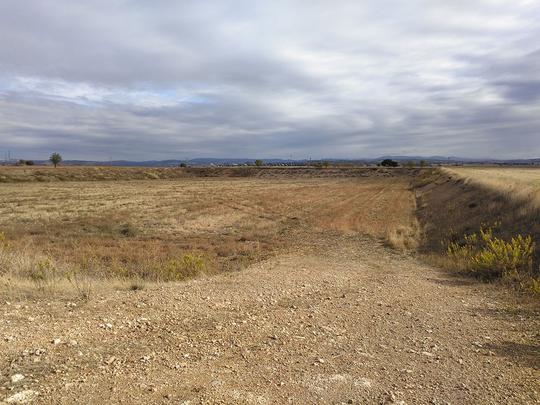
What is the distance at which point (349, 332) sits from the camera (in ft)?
21.1

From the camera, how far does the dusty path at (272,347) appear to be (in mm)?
4566

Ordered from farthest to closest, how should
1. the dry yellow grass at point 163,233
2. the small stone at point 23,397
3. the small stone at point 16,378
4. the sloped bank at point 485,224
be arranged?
the sloped bank at point 485,224
the dry yellow grass at point 163,233
the small stone at point 16,378
the small stone at point 23,397

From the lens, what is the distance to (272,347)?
5.75 metres

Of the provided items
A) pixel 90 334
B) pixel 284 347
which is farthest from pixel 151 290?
pixel 284 347

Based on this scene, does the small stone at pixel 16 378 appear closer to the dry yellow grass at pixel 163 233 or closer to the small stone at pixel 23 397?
the small stone at pixel 23 397

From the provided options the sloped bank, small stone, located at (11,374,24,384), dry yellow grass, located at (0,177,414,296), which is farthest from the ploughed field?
the sloped bank

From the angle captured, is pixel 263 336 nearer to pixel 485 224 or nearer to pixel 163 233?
pixel 485 224

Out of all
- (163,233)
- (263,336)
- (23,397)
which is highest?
(23,397)

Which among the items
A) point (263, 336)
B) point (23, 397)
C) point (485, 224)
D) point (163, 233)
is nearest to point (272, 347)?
point (263, 336)

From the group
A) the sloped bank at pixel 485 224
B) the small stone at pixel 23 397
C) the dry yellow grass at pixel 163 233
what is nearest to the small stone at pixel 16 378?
the small stone at pixel 23 397

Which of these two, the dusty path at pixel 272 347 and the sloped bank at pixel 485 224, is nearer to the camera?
the dusty path at pixel 272 347

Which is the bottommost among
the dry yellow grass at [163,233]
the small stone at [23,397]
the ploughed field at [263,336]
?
the dry yellow grass at [163,233]

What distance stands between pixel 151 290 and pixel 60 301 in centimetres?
159

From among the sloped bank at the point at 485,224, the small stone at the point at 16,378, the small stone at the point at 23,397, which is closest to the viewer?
the small stone at the point at 23,397
